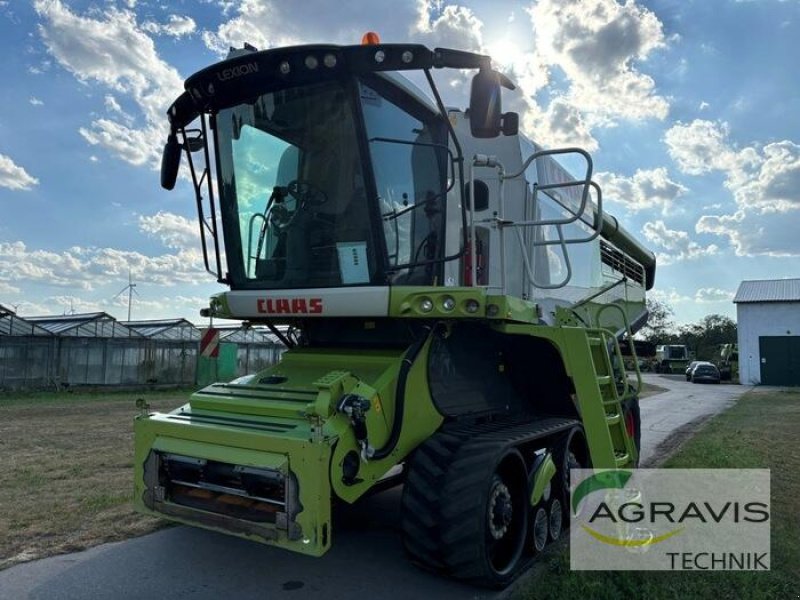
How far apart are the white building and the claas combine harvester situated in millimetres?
36183

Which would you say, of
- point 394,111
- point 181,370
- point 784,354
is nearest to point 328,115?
point 394,111

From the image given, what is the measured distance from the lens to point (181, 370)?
23.6 metres

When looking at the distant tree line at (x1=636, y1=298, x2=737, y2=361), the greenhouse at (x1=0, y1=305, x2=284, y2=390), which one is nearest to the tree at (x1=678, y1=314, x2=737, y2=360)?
the distant tree line at (x1=636, y1=298, x2=737, y2=361)

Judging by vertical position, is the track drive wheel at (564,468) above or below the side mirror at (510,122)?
below

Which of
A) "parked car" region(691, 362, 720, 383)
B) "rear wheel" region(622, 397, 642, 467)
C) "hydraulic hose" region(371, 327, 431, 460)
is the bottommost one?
"parked car" region(691, 362, 720, 383)

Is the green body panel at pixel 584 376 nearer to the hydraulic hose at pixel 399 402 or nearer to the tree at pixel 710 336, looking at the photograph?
the hydraulic hose at pixel 399 402

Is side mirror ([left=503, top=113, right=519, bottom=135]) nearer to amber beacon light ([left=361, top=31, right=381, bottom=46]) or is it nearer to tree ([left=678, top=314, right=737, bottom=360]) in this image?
amber beacon light ([left=361, top=31, right=381, bottom=46])

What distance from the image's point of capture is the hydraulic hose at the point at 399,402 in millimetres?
4469

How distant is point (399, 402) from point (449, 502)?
30.4 inches

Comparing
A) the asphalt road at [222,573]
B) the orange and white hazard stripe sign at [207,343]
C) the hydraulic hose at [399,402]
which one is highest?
the orange and white hazard stripe sign at [207,343]

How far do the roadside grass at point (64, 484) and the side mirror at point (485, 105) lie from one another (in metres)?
4.28

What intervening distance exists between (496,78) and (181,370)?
70.3 ft

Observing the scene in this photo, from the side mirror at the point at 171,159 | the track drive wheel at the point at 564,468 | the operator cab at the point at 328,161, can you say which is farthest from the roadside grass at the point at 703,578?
the side mirror at the point at 171,159

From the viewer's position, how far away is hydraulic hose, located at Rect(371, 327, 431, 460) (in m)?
4.47
